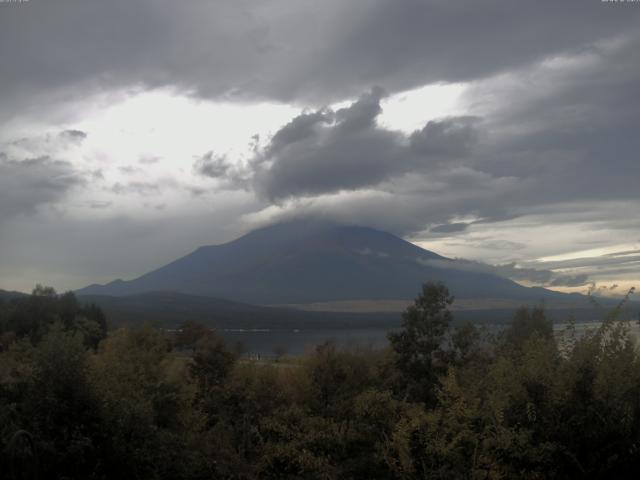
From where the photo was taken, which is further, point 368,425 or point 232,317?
point 232,317

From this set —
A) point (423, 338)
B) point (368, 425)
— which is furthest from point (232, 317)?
point (368, 425)

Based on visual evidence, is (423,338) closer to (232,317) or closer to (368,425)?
(368,425)

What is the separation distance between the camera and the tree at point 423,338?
2148 cm

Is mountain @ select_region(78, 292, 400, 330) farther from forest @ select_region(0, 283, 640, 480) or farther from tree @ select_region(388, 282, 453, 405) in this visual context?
forest @ select_region(0, 283, 640, 480)

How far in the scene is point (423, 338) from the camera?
71.3 ft

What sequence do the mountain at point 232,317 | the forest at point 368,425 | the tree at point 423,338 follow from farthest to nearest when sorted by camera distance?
1. the mountain at point 232,317
2. the tree at point 423,338
3. the forest at point 368,425

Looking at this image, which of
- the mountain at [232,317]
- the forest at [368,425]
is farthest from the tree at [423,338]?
the mountain at [232,317]

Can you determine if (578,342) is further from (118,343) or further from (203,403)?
(118,343)

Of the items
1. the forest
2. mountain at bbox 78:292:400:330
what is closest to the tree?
the forest

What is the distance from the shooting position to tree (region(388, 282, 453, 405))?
21.5 m

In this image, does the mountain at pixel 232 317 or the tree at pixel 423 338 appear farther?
the mountain at pixel 232 317

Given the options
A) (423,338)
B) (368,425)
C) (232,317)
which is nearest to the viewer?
(368,425)

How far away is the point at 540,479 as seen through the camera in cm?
1355

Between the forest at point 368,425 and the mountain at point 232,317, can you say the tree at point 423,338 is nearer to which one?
the forest at point 368,425
